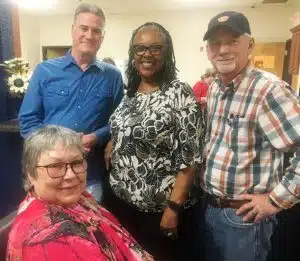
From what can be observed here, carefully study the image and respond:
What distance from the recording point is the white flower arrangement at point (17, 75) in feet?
8.63

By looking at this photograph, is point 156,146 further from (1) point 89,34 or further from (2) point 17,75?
(2) point 17,75

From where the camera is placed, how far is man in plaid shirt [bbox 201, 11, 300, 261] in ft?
3.72

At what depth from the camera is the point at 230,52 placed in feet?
4.03

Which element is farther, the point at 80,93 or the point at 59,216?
the point at 80,93

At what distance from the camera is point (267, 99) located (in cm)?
114

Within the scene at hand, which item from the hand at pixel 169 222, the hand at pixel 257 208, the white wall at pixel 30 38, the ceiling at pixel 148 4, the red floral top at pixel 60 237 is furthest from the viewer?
the white wall at pixel 30 38

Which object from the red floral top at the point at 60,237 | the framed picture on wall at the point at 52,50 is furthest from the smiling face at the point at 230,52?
the framed picture on wall at the point at 52,50

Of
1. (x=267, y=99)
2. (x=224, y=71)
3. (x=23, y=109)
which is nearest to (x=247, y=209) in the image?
(x=267, y=99)

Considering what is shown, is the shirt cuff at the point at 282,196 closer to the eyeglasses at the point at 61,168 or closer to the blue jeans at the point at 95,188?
the eyeglasses at the point at 61,168

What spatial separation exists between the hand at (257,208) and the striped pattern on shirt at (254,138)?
0.03 metres

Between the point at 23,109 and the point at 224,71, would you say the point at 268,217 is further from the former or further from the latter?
the point at 23,109

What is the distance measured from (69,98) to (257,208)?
1122 mm

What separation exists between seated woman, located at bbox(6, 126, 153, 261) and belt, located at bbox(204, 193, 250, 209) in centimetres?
34

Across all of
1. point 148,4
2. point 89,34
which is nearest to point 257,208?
point 89,34
